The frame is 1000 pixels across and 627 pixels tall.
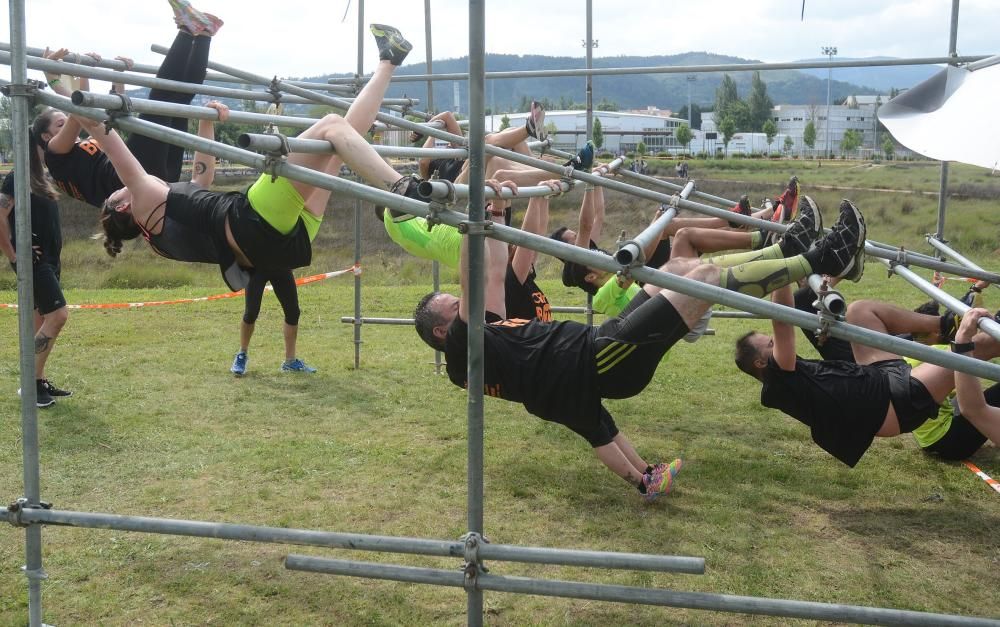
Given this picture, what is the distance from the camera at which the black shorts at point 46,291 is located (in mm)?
5668

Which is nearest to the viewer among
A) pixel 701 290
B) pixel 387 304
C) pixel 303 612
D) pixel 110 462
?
pixel 701 290

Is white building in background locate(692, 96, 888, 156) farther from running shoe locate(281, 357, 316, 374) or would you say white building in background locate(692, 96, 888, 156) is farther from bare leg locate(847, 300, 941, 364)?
bare leg locate(847, 300, 941, 364)

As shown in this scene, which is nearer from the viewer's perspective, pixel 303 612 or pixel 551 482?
pixel 303 612

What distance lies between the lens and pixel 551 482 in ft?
14.6

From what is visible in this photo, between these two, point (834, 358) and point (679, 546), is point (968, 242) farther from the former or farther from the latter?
point (679, 546)

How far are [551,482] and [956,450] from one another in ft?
6.88

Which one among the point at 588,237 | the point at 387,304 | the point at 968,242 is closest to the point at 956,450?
the point at 588,237

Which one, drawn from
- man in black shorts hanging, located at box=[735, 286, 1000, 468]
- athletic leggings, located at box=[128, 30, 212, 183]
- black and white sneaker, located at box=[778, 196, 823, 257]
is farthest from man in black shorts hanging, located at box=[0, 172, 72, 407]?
black and white sneaker, located at box=[778, 196, 823, 257]

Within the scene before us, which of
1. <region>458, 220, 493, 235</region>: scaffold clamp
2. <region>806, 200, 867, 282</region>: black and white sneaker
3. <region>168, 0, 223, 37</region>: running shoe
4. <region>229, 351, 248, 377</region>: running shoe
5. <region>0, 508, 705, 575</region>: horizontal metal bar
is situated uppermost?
<region>168, 0, 223, 37</region>: running shoe

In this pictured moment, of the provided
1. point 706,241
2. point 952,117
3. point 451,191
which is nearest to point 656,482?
point 706,241

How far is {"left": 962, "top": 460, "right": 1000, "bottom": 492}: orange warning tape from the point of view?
4379mm

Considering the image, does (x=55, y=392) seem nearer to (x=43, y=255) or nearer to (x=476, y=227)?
(x=43, y=255)

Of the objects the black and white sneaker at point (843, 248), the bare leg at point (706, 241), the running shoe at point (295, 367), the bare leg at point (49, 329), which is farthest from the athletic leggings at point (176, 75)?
the black and white sneaker at point (843, 248)

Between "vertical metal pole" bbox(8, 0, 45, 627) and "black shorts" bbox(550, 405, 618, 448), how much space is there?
203cm
